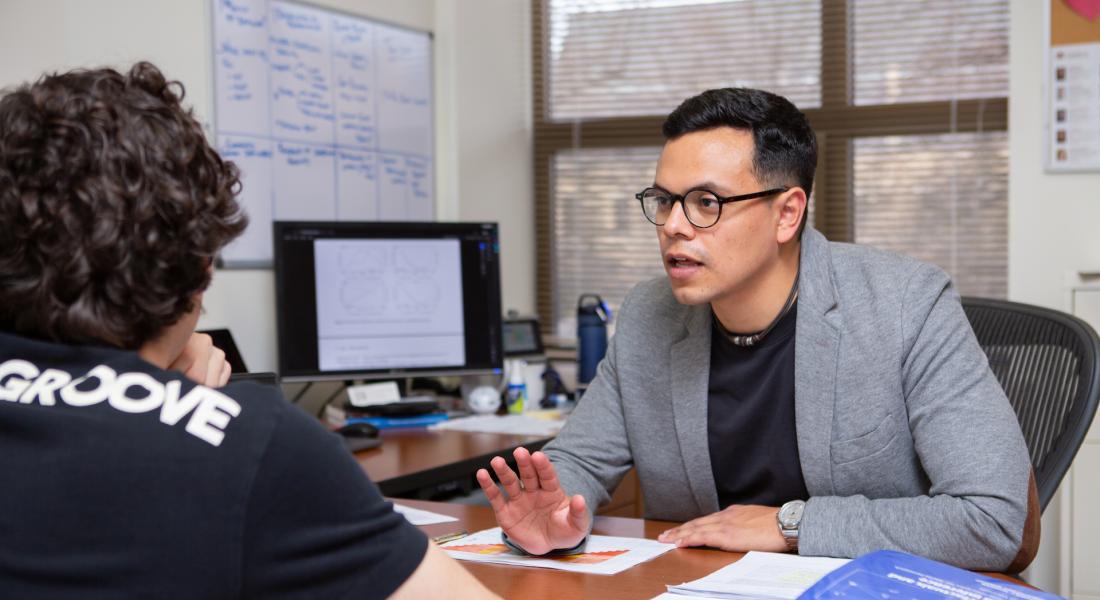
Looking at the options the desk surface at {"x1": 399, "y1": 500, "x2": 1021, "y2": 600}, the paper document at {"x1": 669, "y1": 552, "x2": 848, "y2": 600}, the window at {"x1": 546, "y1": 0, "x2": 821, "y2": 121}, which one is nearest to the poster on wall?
the window at {"x1": 546, "y1": 0, "x2": 821, "y2": 121}

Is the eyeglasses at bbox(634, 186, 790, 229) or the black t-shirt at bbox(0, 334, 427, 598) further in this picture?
the eyeglasses at bbox(634, 186, 790, 229)

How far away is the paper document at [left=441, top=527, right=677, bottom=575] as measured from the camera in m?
1.41

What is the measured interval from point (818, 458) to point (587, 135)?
253 centimetres

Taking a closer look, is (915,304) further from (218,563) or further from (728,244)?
(218,563)

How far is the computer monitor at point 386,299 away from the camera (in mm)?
2850

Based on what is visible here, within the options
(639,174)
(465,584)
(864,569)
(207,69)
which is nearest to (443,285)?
(207,69)

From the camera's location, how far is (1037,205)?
112 inches

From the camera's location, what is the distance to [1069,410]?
5.72 feet

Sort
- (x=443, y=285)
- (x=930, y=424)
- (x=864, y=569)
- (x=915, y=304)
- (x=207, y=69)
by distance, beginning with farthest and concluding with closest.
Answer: (x=443, y=285) → (x=207, y=69) → (x=915, y=304) → (x=930, y=424) → (x=864, y=569)

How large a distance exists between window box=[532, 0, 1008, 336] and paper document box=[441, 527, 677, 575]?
2.40 meters

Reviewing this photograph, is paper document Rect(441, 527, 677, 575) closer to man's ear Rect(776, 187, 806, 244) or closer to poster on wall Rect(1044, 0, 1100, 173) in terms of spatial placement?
man's ear Rect(776, 187, 806, 244)

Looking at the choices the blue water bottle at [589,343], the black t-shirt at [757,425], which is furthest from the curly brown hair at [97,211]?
the blue water bottle at [589,343]

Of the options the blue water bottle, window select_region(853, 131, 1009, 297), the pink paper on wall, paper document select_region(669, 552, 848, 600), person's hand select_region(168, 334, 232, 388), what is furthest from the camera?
window select_region(853, 131, 1009, 297)

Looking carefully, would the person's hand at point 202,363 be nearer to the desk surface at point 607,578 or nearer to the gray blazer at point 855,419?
the desk surface at point 607,578
